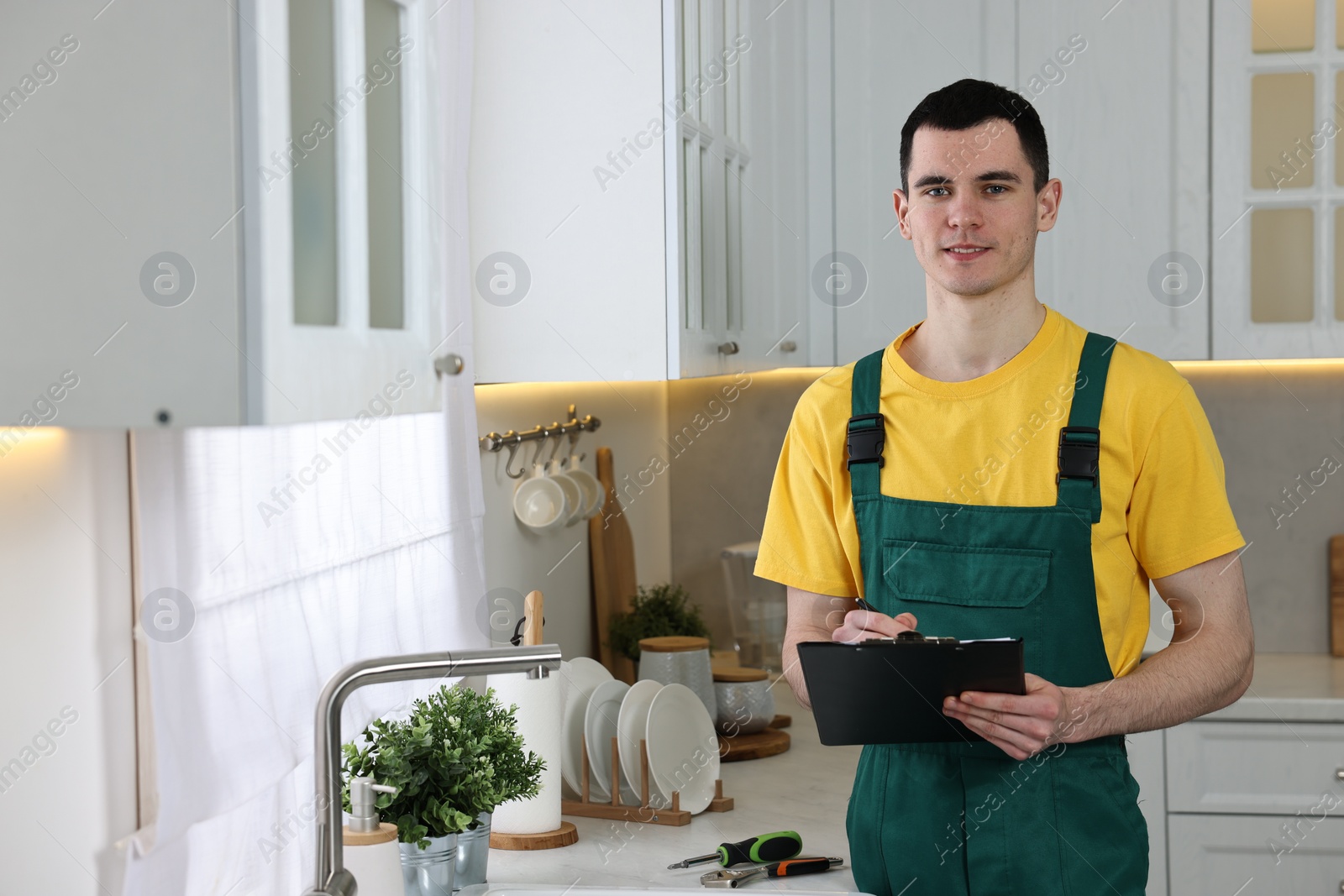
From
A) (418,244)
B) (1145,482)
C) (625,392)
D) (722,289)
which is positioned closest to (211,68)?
(418,244)

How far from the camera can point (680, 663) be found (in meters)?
2.20

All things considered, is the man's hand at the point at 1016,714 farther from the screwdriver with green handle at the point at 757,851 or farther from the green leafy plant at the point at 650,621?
the green leafy plant at the point at 650,621

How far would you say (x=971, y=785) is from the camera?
132 cm

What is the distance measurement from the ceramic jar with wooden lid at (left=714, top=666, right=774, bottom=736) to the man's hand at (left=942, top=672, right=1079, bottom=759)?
1.08 metres

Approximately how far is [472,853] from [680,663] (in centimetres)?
83

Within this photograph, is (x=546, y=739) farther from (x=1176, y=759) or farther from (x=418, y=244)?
(x=1176, y=759)

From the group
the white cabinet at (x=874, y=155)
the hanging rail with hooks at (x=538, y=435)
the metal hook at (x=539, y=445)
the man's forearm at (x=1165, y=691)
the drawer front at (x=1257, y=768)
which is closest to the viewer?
the man's forearm at (x=1165, y=691)

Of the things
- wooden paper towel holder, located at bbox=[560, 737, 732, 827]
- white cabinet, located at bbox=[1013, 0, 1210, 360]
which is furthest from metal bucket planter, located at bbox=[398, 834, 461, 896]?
white cabinet, located at bbox=[1013, 0, 1210, 360]

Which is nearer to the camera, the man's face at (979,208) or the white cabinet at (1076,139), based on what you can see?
the man's face at (979,208)

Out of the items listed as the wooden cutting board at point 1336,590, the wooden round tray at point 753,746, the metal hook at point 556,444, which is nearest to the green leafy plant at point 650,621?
the wooden round tray at point 753,746

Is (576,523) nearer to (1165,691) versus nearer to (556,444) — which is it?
(556,444)

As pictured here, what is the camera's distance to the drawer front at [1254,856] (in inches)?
88.9

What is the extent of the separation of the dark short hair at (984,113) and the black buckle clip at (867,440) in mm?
322

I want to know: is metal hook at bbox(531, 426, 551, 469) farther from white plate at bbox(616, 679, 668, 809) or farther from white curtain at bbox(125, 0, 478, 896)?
white plate at bbox(616, 679, 668, 809)
